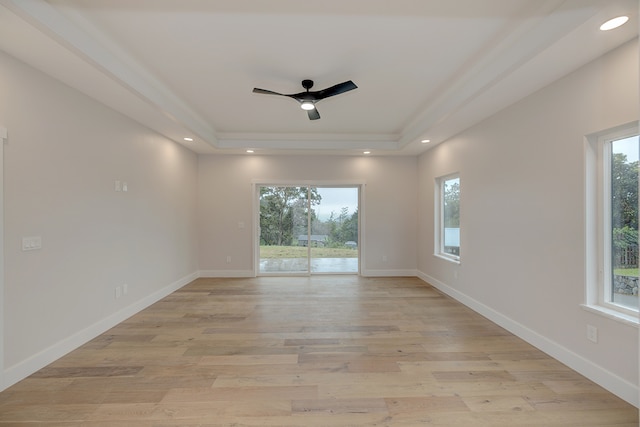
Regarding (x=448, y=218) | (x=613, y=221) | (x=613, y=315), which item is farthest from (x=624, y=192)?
(x=448, y=218)

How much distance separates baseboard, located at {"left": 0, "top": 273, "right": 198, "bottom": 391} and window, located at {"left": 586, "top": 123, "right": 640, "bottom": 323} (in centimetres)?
457

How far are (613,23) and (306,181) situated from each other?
4.64 m

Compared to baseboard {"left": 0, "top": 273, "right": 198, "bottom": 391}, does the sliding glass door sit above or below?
above

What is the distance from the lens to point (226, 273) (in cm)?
584

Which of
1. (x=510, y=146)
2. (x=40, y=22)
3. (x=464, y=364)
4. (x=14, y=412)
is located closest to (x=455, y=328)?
(x=464, y=364)

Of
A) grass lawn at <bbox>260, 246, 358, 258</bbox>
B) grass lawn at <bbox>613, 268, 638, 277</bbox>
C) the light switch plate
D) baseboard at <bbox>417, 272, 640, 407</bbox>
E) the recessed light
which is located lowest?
baseboard at <bbox>417, 272, 640, 407</bbox>

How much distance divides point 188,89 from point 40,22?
1528 mm

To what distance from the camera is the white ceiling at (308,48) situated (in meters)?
1.97

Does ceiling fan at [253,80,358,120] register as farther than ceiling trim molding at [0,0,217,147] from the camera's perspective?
Yes

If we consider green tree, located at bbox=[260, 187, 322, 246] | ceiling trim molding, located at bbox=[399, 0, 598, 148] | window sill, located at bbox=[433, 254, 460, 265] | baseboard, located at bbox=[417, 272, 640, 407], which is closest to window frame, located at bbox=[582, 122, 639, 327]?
baseboard, located at bbox=[417, 272, 640, 407]

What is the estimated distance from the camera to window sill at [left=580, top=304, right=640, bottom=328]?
1.96 metres

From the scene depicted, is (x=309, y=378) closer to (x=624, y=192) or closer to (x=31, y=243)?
(x=31, y=243)

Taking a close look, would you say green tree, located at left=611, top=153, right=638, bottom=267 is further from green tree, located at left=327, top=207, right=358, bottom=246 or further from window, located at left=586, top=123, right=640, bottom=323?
green tree, located at left=327, top=207, right=358, bottom=246

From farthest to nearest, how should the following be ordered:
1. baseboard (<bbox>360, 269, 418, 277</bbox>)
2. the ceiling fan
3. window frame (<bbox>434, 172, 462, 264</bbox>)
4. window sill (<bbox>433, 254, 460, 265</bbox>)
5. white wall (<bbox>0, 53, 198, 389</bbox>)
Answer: baseboard (<bbox>360, 269, 418, 277</bbox>) → window frame (<bbox>434, 172, 462, 264</bbox>) → window sill (<bbox>433, 254, 460, 265</bbox>) → the ceiling fan → white wall (<bbox>0, 53, 198, 389</bbox>)
